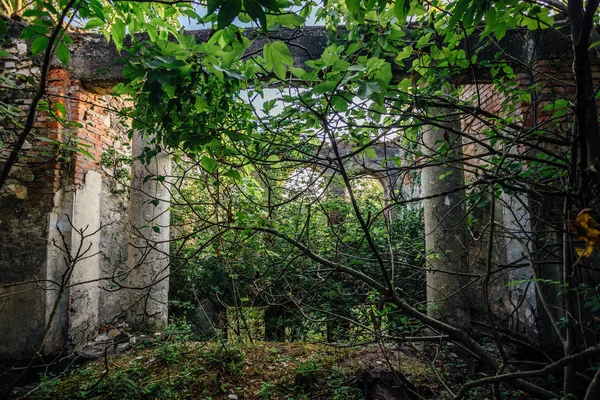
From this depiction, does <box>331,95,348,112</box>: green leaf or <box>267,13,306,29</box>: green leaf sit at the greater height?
<box>267,13,306,29</box>: green leaf

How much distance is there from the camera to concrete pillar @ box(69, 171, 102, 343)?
4.05 metres

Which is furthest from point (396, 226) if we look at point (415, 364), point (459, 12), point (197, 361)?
point (459, 12)

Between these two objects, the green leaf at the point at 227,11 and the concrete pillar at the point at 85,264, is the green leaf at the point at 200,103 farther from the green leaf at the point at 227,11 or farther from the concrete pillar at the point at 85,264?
the concrete pillar at the point at 85,264

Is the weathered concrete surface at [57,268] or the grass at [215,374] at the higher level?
the weathered concrete surface at [57,268]

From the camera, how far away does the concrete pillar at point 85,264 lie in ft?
13.3

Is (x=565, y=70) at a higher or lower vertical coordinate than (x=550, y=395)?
Answer: higher

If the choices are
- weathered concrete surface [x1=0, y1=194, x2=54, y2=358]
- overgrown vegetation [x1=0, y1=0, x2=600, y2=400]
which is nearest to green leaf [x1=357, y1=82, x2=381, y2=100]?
overgrown vegetation [x1=0, y1=0, x2=600, y2=400]

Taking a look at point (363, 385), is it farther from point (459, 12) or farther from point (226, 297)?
point (226, 297)

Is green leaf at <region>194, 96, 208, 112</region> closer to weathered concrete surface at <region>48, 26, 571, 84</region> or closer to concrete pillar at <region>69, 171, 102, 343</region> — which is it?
weathered concrete surface at <region>48, 26, 571, 84</region>

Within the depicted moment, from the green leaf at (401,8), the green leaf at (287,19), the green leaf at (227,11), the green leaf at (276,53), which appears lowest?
the green leaf at (227,11)

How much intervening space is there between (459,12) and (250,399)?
10.4 feet

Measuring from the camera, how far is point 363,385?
2.99 metres

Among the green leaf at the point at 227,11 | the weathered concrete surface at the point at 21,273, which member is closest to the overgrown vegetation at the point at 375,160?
the green leaf at the point at 227,11

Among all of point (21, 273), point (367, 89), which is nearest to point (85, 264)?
point (21, 273)
